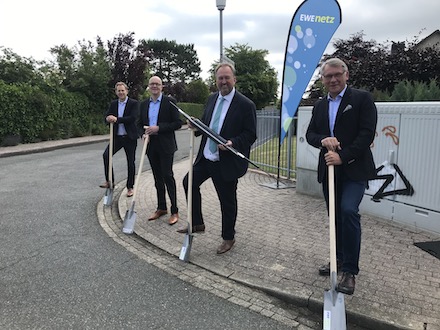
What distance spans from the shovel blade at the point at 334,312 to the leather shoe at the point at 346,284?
220 millimetres

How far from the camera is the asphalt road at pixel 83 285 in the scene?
9.52 feet

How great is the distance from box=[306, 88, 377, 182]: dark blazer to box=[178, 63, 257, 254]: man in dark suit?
820 mm

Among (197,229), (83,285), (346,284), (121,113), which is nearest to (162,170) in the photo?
(197,229)

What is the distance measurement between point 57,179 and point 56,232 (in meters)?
3.79

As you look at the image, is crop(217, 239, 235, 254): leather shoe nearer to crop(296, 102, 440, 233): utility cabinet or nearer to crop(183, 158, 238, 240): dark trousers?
crop(183, 158, 238, 240): dark trousers

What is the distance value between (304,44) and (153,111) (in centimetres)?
305

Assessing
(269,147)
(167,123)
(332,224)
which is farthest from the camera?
(269,147)

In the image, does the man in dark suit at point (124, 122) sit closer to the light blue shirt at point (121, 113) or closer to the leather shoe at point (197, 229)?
the light blue shirt at point (121, 113)

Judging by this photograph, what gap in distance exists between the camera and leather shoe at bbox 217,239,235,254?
4.09 m

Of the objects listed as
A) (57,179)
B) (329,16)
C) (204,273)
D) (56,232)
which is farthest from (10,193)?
(329,16)

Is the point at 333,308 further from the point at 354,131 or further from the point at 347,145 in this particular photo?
the point at 354,131

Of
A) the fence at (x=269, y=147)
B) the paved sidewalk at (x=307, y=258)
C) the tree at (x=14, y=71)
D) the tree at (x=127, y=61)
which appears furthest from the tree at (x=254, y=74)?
the paved sidewalk at (x=307, y=258)

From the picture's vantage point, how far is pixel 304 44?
6504 millimetres

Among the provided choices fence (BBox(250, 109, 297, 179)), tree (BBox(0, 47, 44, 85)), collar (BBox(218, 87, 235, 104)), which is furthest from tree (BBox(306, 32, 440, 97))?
tree (BBox(0, 47, 44, 85))
